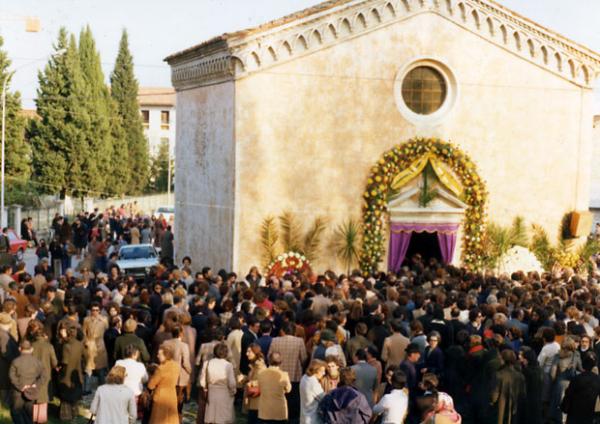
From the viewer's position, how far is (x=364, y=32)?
1023 inches

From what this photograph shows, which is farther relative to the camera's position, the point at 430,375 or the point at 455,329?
the point at 455,329

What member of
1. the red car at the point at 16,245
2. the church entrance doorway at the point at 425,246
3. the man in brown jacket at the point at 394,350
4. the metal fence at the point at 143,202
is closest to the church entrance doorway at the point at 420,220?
the church entrance doorway at the point at 425,246

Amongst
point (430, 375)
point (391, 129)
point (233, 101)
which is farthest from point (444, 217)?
point (430, 375)

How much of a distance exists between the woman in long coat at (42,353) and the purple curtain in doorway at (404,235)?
555 inches

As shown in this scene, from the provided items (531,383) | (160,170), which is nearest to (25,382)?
(531,383)

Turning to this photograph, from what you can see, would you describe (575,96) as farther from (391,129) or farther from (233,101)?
(233,101)

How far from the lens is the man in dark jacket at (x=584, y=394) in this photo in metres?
12.6

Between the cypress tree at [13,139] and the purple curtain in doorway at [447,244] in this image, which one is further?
the cypress tree at [13,139]

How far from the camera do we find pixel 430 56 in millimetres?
26484

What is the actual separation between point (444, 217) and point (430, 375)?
1597 cm

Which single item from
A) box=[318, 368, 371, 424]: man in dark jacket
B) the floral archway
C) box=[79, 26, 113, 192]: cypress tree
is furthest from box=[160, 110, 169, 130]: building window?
box=[318, 368, 371, 424]: man in dark jacket

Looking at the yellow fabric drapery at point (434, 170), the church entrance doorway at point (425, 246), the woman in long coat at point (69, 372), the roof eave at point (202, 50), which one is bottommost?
the woman in long coat at point (69, 372)

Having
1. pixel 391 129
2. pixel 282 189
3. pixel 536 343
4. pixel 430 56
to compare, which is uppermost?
pixel 430 56

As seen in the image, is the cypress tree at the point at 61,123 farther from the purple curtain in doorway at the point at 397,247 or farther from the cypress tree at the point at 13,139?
the purple curtain in doorway at the point at 397,247
